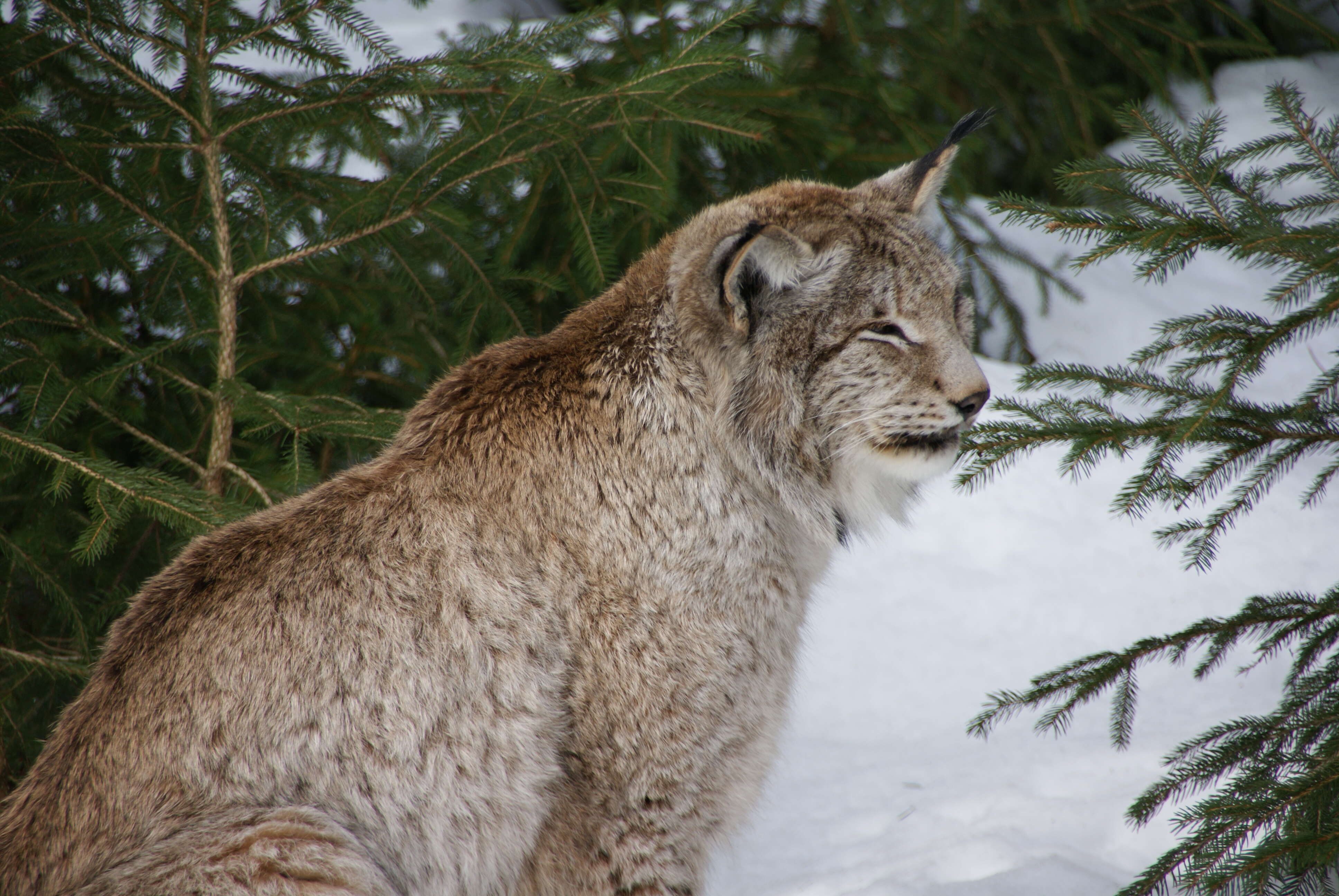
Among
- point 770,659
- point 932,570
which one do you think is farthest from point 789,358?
point 932,570

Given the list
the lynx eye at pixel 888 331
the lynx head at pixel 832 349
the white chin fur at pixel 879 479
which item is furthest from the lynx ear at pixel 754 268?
the white chin fur at pixel 879 479

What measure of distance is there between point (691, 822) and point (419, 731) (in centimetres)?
80

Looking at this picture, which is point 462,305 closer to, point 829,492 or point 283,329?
point 283,329

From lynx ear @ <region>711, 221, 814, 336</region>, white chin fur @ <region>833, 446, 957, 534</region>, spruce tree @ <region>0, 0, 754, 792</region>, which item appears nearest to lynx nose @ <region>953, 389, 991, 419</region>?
white chin fur @ <region>833, 446, 957, 534</region>

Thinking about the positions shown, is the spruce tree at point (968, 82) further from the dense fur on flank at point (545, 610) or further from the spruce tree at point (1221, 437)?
the spruce tree at point (1221, 437)

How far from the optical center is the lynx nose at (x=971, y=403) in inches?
116

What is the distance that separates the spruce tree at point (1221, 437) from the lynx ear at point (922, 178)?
38cm

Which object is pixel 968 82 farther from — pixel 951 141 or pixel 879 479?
pixel 879 479

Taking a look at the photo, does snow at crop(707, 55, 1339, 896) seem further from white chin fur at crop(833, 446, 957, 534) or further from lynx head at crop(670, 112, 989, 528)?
lynx head at crop(670, 112, 989, 528)

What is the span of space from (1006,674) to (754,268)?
11.6 feet

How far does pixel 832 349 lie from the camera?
→ 303 cm

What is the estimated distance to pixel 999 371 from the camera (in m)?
6.63

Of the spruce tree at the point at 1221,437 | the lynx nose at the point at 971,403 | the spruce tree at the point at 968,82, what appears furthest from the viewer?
the spruce tree at the point at 968,82

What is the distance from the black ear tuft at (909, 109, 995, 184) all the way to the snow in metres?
1.68
